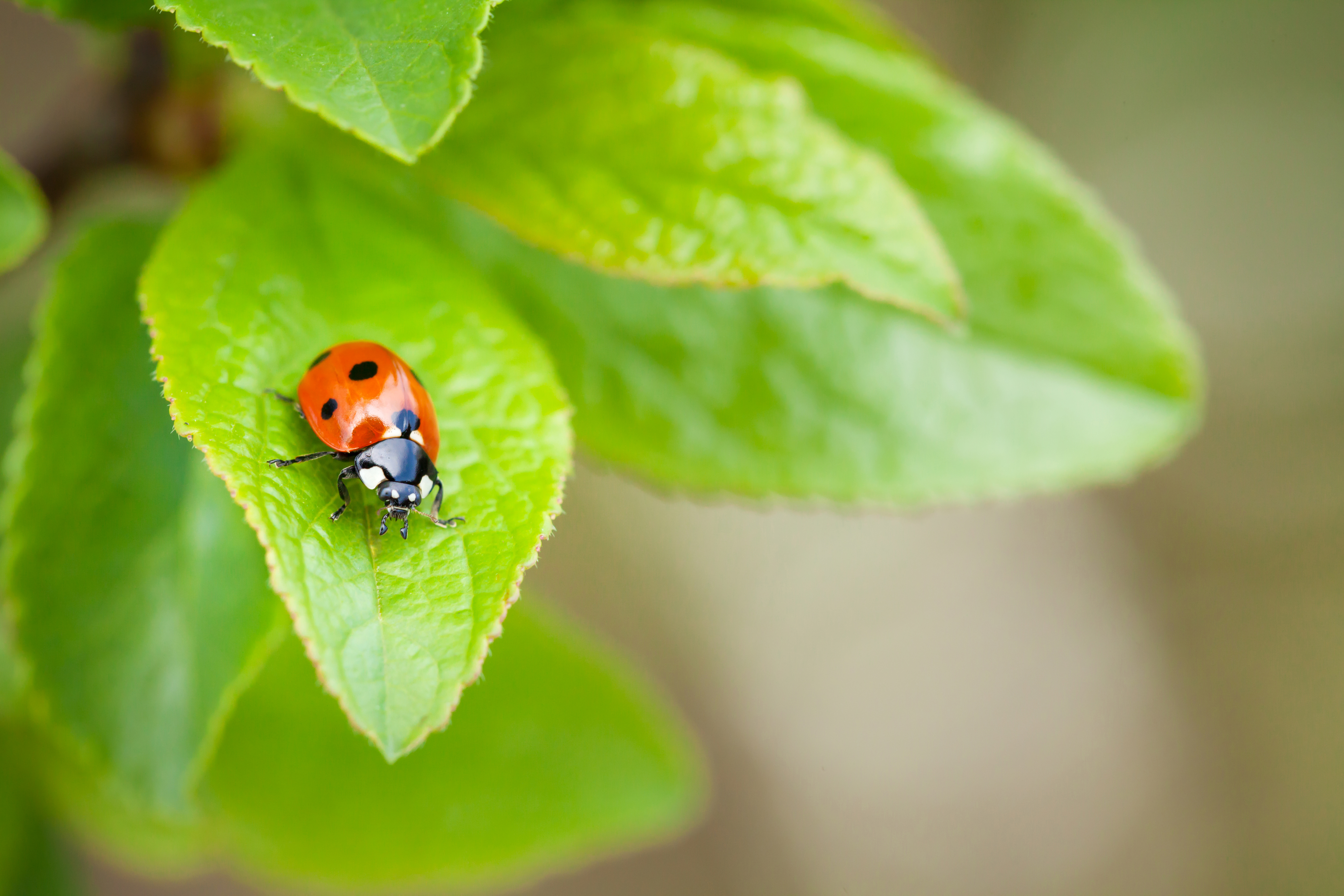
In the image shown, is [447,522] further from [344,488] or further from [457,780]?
[457,780]

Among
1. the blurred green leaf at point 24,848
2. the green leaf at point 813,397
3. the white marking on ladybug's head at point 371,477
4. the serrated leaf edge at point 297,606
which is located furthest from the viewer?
the blurred green leaf at point 24,848

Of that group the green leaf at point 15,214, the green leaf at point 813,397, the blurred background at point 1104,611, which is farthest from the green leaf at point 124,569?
the blurred background at point 1104,611

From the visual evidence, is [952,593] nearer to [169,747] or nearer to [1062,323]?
[1062,323]

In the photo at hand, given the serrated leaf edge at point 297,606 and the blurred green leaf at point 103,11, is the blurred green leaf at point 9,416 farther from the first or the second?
the serrated leaf edge at point 297,606

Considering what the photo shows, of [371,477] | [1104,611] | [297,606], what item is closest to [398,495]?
[371,477]

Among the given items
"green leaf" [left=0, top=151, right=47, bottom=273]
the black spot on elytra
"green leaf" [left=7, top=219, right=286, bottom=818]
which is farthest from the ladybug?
"green leaf" [left=0, top=151, right=47, bottom=273]
